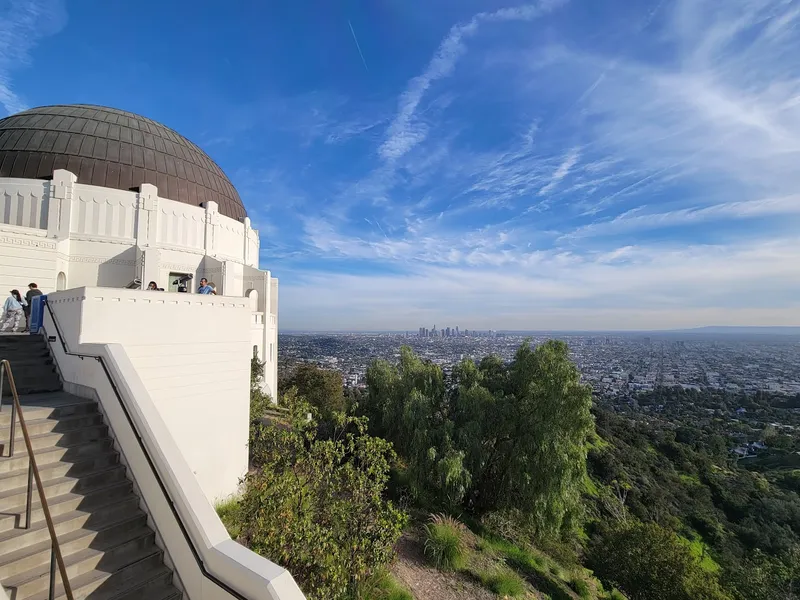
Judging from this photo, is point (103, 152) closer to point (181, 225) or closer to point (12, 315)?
point (181, 225)

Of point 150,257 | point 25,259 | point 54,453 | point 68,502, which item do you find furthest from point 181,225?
point 68,502

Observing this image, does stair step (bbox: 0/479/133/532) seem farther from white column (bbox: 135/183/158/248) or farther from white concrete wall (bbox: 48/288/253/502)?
white column (bbox: 135/183/158/248)

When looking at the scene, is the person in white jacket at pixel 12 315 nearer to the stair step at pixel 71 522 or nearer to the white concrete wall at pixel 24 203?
the white concrete wall at pixel 24 203

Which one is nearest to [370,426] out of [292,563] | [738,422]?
[292,563]

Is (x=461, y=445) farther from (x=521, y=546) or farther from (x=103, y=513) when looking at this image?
(x=103, y=513)

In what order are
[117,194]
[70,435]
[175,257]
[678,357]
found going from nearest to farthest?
[70,435]
[117,194]
[175,257]
[678,357]

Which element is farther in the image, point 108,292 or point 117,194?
point 117,194
